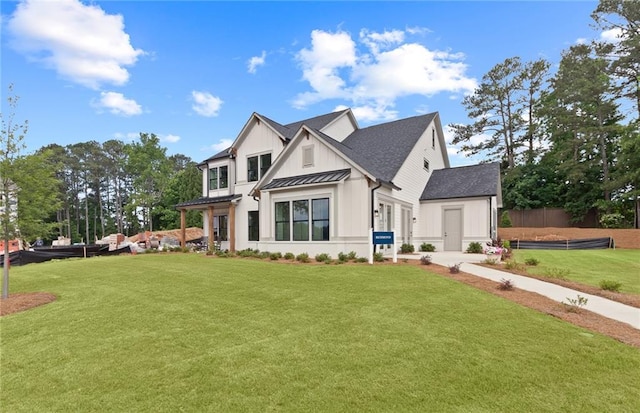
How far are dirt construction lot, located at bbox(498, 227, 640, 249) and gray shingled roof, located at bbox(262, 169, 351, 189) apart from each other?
672 inches

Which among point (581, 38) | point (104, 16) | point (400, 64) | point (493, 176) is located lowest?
point (493, 176)

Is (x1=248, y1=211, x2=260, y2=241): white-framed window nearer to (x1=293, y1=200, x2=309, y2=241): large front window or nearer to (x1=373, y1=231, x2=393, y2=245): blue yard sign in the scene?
(x1=293, y1=200, x2=309, y2=241): large front window

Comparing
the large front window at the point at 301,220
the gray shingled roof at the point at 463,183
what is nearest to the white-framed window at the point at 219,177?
the large front window at the point at 301,220

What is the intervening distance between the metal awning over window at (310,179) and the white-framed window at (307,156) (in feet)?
2.08

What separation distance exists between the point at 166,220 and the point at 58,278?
123 ft

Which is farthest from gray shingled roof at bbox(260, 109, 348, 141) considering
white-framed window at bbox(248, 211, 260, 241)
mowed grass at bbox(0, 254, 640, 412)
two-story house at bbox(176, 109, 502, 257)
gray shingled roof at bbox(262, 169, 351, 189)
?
mowed grass at bbox(0, 254, 640, 412)

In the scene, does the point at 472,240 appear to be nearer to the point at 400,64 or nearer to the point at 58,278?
the point at 400,64

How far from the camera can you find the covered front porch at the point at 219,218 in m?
19.4

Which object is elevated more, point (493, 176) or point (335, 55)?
point (335, 55)

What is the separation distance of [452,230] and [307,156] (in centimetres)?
903

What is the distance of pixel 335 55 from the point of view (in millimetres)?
19016

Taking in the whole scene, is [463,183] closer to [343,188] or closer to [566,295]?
[343,188]

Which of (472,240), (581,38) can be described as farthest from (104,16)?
(581,38)

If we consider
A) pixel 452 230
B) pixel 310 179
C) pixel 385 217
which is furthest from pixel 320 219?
pixel 452 230
